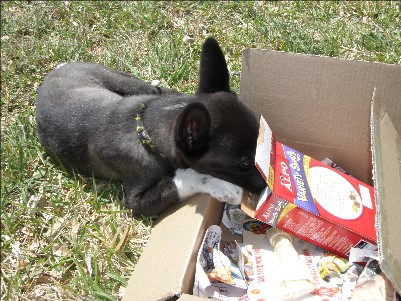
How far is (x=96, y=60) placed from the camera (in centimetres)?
495

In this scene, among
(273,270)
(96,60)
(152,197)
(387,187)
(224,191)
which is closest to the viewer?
(387,187)

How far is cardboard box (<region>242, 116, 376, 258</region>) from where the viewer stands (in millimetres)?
2955

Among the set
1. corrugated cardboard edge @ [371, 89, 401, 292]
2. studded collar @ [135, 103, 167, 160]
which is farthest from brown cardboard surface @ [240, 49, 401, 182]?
studded collar @ [135, 103, 167, 160]

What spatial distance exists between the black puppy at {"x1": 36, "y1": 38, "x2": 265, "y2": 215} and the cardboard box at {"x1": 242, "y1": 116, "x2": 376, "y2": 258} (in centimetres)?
22

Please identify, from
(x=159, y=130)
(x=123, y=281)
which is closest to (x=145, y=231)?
(x=123, y=281)

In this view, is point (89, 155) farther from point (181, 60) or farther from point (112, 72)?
point (181, 60)

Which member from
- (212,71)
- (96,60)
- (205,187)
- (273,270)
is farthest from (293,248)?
(96,60)

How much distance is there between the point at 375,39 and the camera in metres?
4.74

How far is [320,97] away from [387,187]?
32.5 inches

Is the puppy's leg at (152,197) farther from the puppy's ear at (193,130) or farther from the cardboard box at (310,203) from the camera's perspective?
the cardboard box at (310,203)

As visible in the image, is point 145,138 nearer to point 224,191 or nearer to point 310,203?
point 224,191

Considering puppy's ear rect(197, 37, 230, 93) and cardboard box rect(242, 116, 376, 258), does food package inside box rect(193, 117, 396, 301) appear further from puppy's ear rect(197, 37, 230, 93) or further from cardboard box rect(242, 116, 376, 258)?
puppy's ear rect(197, 37, 230, 93)

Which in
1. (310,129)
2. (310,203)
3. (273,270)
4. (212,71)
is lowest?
(273,270)

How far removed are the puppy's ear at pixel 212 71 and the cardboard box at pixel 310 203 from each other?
18.6 inches
